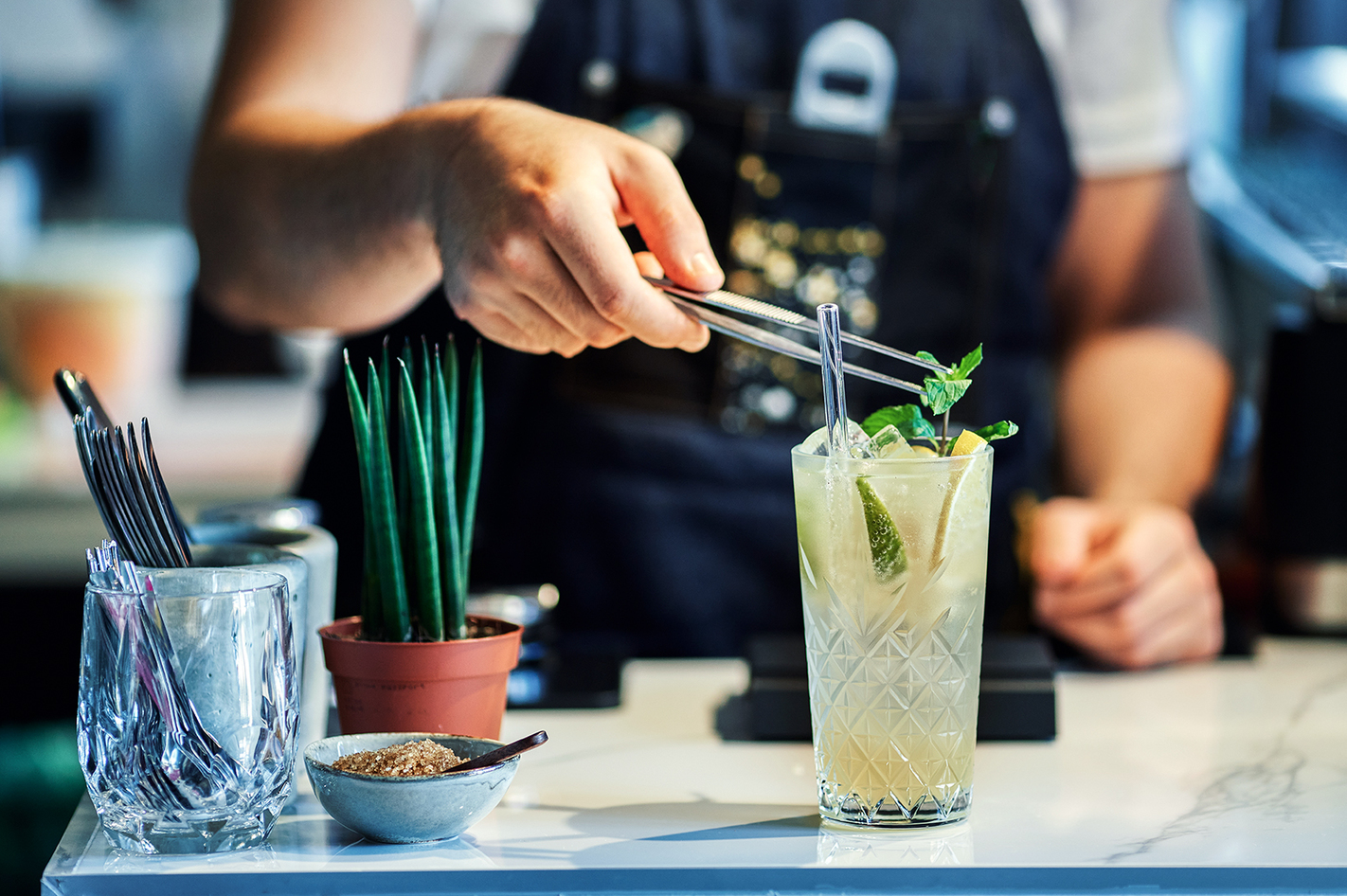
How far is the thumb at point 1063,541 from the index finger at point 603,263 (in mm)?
704

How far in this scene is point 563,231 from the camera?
812mm

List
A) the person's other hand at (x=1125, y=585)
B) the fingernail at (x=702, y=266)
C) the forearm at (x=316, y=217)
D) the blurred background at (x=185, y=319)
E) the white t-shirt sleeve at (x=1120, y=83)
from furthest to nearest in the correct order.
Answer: the white t-shirt sleeve at (x=1120, y=83) → the blurred background at (x=185, y=319) → the person's other hand at (x=1125, y=585) → the forearm at (x=316, y=217) → the fingernail at (x=702, y=266)

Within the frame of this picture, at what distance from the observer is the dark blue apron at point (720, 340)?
5.01 feet

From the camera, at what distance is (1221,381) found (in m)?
1.74

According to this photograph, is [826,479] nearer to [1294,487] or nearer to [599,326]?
[599,326]

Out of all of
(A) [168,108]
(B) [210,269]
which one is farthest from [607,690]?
(A) [168,108]

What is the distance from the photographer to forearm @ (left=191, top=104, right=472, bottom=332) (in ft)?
3.30

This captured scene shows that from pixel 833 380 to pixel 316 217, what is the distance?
1.90 feet

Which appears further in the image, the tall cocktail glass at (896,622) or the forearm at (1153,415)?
the forearm at (1153,415)

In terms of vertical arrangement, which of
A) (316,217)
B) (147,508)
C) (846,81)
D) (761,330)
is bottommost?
(147,508)

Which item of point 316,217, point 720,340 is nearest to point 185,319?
point 720,340

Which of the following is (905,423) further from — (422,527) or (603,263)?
(422,527)

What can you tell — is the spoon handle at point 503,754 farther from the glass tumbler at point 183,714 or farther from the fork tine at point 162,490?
the fork tine at point 162,490

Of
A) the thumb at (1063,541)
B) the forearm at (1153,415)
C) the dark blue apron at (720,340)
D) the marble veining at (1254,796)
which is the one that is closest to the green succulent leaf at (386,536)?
the marble veining at (1254,796)
